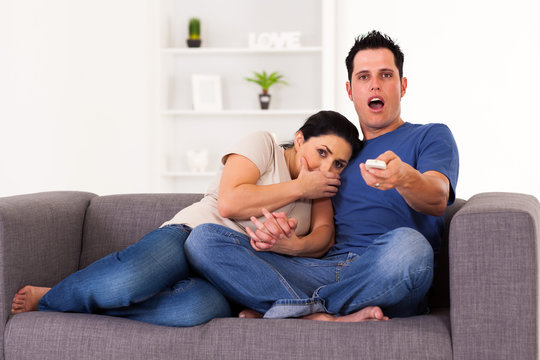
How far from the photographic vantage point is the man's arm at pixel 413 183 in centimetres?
153

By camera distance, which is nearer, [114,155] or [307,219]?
[307,219]

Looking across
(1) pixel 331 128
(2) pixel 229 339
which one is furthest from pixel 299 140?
(2) pixel 229 339

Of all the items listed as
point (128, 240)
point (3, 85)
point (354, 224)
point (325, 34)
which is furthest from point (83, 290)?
point (325, 34)

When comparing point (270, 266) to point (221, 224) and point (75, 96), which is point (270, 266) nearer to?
point (221, 224)

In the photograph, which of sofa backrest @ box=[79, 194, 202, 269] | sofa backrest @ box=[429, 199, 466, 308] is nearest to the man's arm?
sofa backrest @ box=[429, 199, 466, 308]

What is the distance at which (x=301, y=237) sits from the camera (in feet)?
6.18

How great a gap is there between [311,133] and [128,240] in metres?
0.69

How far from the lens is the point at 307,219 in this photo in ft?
6.31

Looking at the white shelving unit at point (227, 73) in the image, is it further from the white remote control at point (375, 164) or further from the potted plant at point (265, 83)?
the white remote control at point (375, 164)

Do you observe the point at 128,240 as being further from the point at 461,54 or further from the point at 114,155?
the point at 461,54

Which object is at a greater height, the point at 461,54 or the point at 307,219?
the point at 461,54

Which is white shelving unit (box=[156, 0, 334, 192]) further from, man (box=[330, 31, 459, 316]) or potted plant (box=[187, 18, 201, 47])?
man (box=[330, 31, 459, 316])

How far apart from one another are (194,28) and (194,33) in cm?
3

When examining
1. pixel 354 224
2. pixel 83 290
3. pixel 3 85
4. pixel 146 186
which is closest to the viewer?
pixel 83 290
